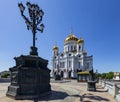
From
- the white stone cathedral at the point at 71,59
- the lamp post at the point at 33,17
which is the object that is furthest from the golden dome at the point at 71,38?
the lamp post at the point at 33,17

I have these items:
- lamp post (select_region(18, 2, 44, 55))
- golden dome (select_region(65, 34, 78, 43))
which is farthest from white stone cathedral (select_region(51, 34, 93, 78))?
lamp post (select_region(18, 2, 44, 55))

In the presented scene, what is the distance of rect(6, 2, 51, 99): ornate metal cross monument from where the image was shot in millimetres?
12867

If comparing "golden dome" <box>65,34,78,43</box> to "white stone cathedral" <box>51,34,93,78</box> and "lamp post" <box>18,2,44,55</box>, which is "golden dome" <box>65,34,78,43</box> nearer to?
"white stone cathedral" <box>51,34,93,78</box>

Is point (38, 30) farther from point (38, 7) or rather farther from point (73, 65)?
point (73, 65)

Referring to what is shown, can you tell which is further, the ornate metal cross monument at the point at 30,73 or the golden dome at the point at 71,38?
the golden dome at the point at 71,38

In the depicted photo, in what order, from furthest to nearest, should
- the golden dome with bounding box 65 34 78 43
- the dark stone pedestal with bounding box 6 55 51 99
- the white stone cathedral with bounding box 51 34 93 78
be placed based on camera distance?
the golden dome with bounding box 65 34 78 43
the white stone cathedral with bounding box 51 34 93 78
the dark stone pedestal with bounding box 6 55 51 99

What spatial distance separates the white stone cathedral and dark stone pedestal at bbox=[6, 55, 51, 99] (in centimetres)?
4897

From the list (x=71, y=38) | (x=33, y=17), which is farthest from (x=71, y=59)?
(x=33, y=17)

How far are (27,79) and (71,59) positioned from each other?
53.0 meters

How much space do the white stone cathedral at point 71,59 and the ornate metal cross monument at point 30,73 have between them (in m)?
48.4

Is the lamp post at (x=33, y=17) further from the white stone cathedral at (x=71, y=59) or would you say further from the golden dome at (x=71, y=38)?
the golden dome at (x=71, y=38)

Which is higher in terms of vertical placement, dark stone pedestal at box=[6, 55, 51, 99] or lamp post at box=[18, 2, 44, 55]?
lamp post at box=[18, 2, 44, 55]

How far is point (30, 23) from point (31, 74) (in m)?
4.38

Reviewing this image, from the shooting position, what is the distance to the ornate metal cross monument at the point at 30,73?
12867 millimetres
